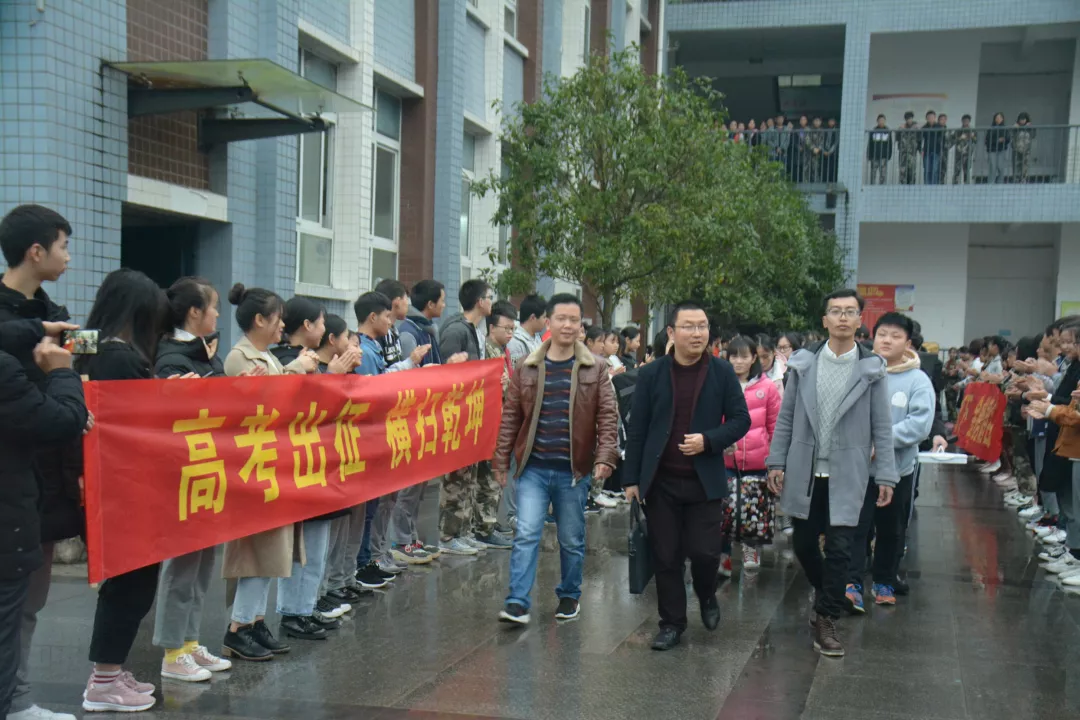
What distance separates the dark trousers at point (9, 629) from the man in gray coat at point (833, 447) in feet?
13.5

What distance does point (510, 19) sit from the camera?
18234 mm

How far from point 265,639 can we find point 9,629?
1.79 meters

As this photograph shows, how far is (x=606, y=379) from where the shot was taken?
6.85m

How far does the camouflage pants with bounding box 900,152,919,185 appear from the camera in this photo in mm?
25812

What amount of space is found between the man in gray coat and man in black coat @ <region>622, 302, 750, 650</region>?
0.43 metres

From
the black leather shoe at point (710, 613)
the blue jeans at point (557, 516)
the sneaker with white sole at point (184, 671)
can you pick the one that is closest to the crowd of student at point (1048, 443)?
the black leather shoe at point (710, 613)

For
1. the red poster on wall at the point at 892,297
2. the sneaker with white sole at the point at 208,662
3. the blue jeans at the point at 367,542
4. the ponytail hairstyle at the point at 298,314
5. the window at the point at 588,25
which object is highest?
the window at the point at 588,25

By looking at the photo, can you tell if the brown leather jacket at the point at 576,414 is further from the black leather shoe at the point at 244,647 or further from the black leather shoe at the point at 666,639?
the black leather shoe at the point at 244,647

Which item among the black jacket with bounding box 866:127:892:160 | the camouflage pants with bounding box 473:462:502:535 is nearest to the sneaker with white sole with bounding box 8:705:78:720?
the camouflage pants with bounding box 473:462:502:535

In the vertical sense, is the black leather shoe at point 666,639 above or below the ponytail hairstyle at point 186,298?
below

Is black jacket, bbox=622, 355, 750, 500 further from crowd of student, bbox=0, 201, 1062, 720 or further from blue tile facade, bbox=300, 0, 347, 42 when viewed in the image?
blue tile facade, bbox=300, 0, 347, 42

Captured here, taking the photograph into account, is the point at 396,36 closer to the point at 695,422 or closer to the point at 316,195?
the point at 316,195

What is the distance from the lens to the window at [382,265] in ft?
45.2

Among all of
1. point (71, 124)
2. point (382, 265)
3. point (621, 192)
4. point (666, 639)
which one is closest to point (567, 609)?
point (666, 639)
